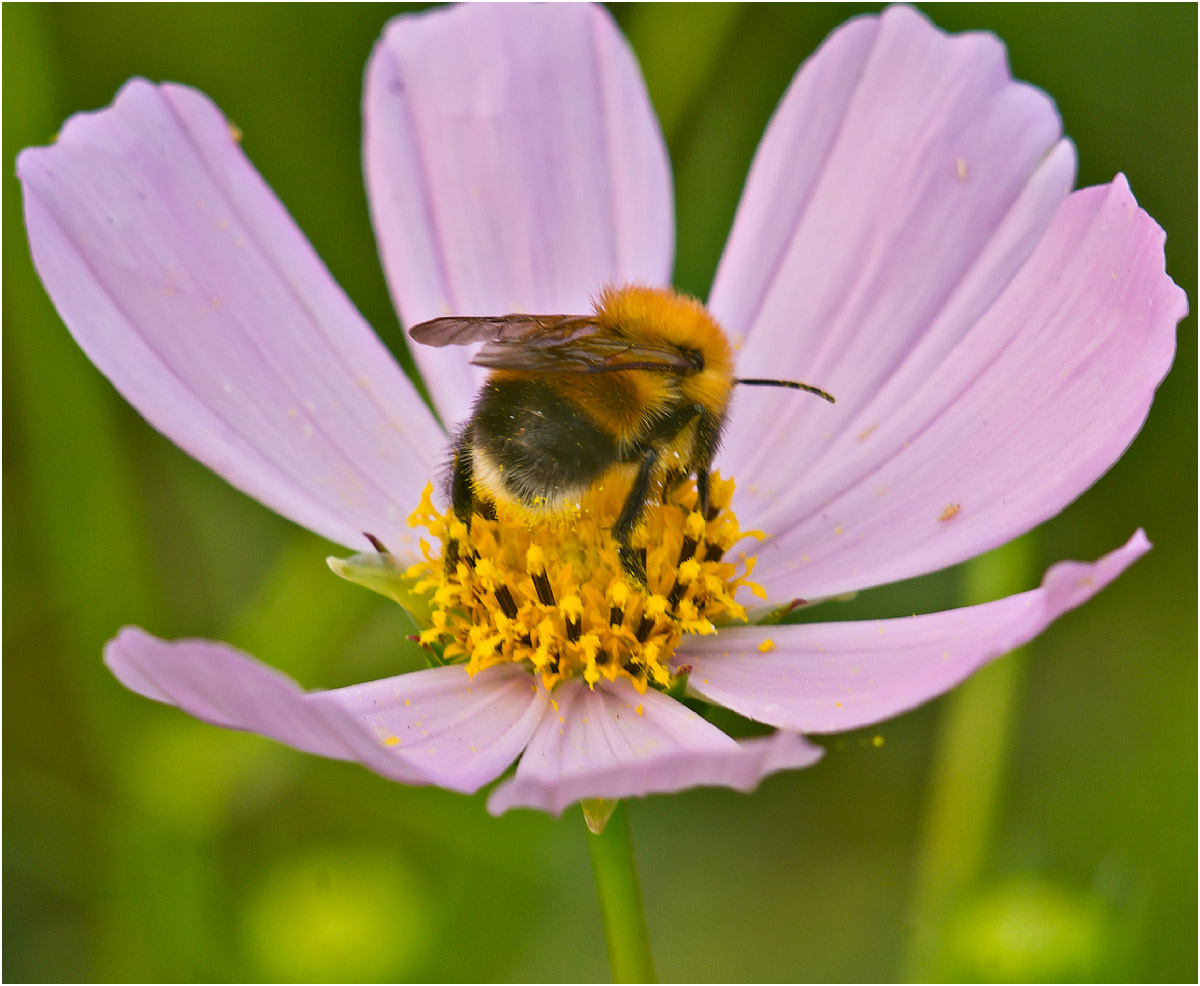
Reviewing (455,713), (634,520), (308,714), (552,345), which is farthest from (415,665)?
(308,714)

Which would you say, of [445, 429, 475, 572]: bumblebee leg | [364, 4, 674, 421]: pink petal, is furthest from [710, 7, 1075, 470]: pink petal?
[445, 429, 475, 572]: bumblebee leg

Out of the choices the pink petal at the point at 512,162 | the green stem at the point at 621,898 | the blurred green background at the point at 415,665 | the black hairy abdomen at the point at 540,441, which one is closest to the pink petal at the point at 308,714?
the green stem at the point at 621,898

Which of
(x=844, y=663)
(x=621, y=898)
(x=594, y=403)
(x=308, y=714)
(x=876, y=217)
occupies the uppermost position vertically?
(x=876, y=217)

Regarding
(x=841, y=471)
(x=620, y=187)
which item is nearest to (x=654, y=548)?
(x=841, y=471)

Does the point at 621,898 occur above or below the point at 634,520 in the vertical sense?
below

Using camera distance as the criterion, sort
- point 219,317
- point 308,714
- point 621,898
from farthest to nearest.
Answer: point 219,317 < point 621,898 < point 308,714

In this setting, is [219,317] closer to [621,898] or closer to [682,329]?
[682,329]
